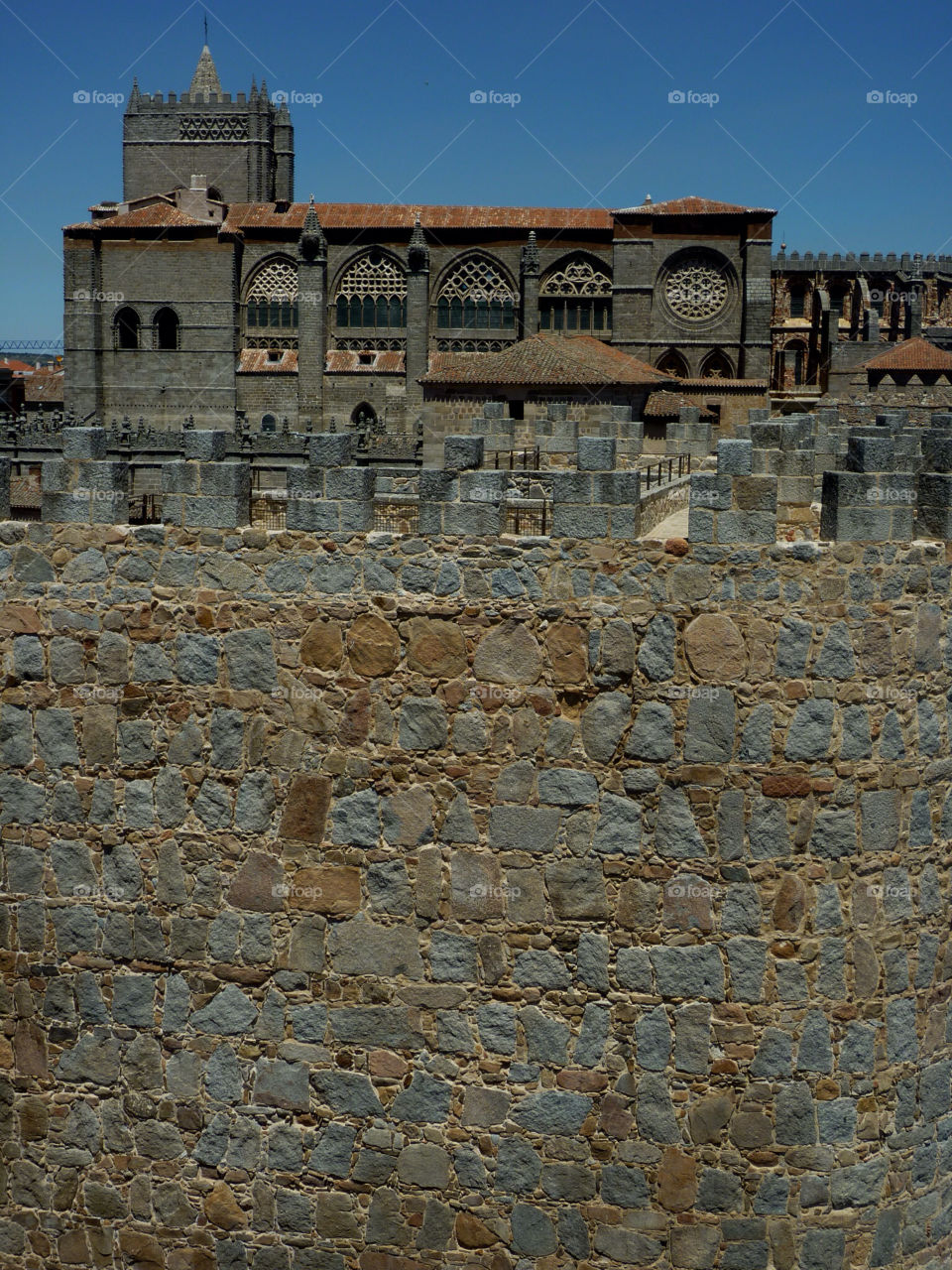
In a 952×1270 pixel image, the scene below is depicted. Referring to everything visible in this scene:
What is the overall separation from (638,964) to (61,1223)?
317 centimetres

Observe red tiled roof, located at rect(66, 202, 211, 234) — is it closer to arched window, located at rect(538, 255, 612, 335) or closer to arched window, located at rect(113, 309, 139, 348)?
arched window, located at rect(113, 309, 139, 348)

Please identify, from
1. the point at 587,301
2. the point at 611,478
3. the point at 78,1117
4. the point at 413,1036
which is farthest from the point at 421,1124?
the point at 587,301

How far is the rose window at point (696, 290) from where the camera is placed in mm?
50906

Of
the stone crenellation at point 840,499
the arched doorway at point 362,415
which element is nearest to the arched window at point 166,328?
the arched doorway at point 362,415

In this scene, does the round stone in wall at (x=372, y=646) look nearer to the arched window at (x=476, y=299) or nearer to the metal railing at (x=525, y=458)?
the metal railing at (x=525, y=458)

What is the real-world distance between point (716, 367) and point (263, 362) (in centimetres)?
1624

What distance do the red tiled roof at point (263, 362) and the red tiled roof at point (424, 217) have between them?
449cm

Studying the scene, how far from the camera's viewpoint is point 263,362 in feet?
172

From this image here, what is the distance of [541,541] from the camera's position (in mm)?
6348

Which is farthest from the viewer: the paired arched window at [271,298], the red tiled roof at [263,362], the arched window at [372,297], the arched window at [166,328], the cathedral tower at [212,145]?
the cathedral tower at [212,145]

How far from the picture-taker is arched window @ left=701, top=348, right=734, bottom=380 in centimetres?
5091

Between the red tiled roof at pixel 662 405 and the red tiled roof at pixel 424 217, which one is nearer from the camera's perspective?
the red tiled roof at pixel 662 405

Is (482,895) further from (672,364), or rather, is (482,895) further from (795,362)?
(795,362)

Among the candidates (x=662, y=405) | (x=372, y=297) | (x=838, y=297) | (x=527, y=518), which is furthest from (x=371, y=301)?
(x=527, y=518)
